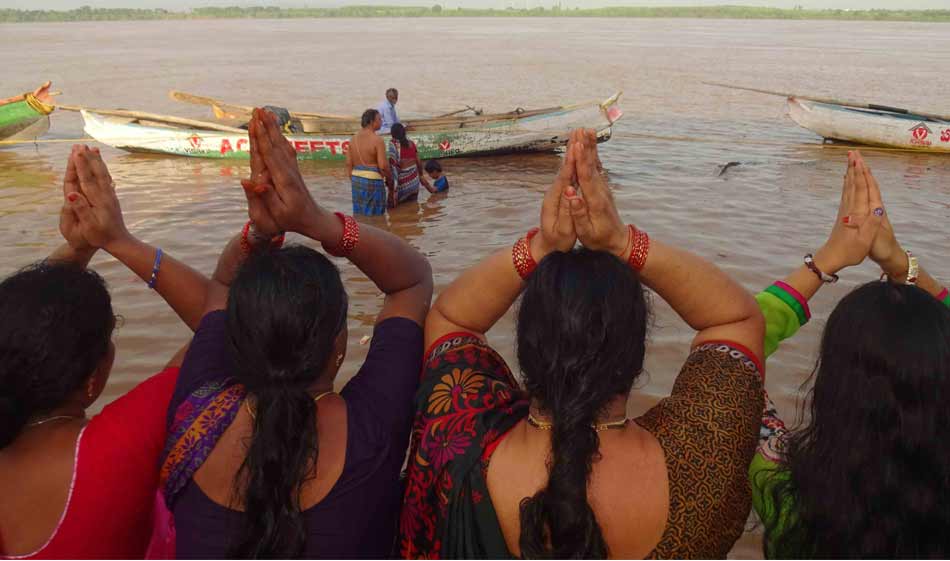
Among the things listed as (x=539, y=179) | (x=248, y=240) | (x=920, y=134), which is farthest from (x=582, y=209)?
(x=920, y=134)

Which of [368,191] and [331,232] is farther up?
[331,232]

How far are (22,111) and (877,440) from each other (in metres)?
13.5

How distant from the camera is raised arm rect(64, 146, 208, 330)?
1.87 m

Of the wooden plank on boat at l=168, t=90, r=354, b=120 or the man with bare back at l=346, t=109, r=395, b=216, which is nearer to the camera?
the man with bare back at l=346, t=109, r=395, b=216

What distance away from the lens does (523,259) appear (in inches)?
69.8

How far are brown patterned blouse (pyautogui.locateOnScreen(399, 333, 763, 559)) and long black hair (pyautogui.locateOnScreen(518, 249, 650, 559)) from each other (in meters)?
0.12

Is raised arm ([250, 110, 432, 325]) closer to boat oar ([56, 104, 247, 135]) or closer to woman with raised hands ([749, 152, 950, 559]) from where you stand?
woman with raised hands ([749, 152, 950, 559])

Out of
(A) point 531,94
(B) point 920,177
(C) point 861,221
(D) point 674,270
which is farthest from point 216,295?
(A) point 531,94

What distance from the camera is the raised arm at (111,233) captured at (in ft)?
6.15

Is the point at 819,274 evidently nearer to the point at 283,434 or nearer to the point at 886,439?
the point at 886,439

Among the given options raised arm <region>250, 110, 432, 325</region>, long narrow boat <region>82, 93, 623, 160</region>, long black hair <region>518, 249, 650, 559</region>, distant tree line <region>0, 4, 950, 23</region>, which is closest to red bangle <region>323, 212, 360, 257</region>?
raised arm <region>250, 110, 432, 325</region>

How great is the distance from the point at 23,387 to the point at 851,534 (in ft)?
5.54

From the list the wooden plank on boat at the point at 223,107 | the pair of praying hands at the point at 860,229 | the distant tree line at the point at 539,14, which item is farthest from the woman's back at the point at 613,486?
the distant tree line at the point at 539,14

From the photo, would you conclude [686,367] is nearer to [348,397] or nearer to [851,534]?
[851,534]
